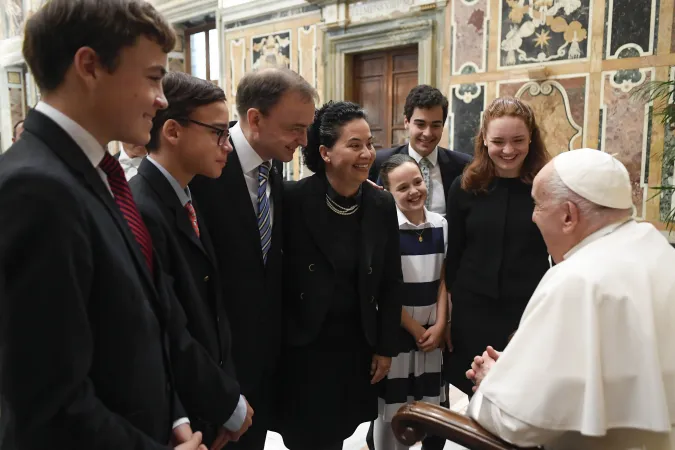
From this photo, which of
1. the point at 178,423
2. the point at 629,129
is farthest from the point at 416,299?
the point at 629,129

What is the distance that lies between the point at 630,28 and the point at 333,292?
15.7 ft

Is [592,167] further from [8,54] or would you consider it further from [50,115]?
[8,54]

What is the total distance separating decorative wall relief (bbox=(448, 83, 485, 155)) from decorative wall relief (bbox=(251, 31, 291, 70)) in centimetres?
286

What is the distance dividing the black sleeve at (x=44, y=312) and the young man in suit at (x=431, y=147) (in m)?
2.40

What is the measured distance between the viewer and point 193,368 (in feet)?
4.69

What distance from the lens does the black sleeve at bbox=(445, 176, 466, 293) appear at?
265 centimetres

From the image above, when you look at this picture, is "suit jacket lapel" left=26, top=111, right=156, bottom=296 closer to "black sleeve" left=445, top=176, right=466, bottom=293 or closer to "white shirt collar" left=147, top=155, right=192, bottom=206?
"white shirt collar" left=147, top=155, right=192, bottom=206

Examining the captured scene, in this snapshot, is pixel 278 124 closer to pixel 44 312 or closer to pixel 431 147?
pixel 44 312

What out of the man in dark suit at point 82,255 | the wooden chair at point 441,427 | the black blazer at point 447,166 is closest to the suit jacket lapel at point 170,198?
the man in dark suit at point 82,255

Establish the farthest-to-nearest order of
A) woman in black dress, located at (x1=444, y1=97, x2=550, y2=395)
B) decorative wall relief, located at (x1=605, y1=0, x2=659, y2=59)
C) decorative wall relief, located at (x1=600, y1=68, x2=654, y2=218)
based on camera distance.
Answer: decorative wall relief, located at (x1=600, y1=68, x2=654, y2=218)
decorative wall relief, located at (x1=605, y1=0, x2=659, y2=59)
woman in black dress, located at (x1=444, y1=97, x2=550, y2=395)

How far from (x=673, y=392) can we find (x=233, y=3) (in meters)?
8.71

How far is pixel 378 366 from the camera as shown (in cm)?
228

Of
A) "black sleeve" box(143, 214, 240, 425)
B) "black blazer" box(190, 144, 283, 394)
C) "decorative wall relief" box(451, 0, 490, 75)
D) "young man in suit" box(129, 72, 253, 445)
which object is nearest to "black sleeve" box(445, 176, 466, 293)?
"black blazer" box(190, 144, 283, 394)

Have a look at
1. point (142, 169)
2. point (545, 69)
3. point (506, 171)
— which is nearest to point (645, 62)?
point (545, 69)
